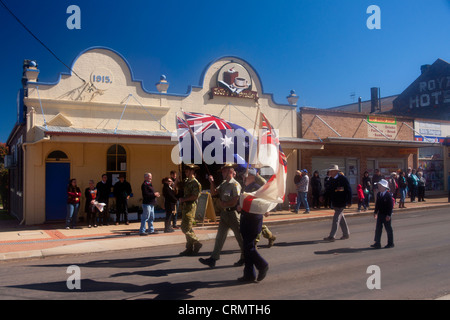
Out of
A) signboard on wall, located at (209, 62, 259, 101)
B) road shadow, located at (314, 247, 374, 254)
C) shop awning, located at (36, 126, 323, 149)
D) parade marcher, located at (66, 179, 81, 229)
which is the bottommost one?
road shadow, located at (314, 247, 374, 254)

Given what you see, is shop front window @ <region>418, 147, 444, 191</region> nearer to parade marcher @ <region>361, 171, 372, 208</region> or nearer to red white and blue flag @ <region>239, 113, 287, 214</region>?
parade marcher @ <region>361, 171, 372, 208</region>

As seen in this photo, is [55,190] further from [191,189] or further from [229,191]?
[229,191]

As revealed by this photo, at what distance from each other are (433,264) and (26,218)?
12082 mm

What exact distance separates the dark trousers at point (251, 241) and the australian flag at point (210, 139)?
21.3 feet

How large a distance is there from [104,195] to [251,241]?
849 cm

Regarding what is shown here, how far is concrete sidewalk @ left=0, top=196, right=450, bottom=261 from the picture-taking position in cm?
907

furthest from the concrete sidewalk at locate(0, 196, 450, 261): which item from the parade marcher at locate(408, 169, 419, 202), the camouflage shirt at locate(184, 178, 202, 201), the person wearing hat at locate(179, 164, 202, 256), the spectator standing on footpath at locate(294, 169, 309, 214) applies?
the parade marcher at locate(408, 169, 419, 202)

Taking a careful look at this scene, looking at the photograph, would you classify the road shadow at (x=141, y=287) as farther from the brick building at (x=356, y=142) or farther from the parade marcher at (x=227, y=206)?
the brick building at (x=356, y=142)

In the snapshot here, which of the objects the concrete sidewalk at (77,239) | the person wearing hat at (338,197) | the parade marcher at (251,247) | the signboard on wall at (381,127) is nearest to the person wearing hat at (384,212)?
the person wearing hat at (338,197)

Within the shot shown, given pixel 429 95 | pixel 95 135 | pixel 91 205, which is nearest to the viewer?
pixel 95 135

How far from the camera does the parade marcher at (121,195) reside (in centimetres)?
1331

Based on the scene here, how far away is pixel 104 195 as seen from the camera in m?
13.3

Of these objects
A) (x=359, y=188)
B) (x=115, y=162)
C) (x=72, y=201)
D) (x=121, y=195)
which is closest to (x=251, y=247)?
(x=72, y=201)

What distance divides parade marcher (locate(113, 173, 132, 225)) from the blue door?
2104mm
